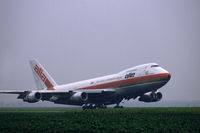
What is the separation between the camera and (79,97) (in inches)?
Result: 1863

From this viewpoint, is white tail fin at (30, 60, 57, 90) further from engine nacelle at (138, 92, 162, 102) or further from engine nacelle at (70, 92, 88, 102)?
engine nacelle at (138, 92, 162, 102)

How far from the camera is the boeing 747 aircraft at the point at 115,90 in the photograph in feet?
150

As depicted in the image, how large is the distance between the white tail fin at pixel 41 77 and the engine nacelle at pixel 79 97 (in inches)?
644

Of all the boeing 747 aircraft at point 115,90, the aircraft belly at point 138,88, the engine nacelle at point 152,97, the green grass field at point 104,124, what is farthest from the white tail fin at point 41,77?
the green grass field at point 104,124

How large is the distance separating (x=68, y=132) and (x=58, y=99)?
39122 mm

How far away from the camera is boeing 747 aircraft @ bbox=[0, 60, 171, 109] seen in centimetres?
4559

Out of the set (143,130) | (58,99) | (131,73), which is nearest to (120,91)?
(131,73)

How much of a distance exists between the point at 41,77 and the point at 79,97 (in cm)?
1931

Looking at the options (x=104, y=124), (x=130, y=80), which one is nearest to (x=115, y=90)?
(x=130, y=80)

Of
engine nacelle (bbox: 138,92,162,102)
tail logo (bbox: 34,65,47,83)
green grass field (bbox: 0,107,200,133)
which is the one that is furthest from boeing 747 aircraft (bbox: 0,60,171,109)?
green grass field (bbox: 0,107,200,133)

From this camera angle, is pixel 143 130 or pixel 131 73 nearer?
pixel 143 130

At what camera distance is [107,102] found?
51594mm

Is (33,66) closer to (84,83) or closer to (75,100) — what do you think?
(84,83)

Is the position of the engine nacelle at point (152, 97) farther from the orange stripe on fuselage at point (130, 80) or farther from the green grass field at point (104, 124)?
the green grass field at point (104, 124)
